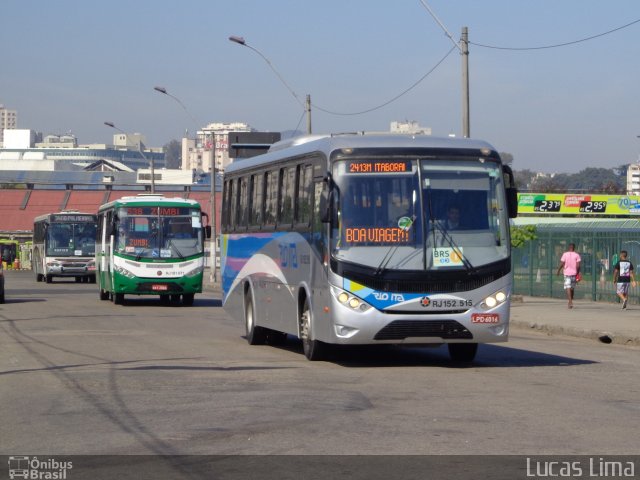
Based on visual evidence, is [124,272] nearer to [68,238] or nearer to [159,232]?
[159,232]

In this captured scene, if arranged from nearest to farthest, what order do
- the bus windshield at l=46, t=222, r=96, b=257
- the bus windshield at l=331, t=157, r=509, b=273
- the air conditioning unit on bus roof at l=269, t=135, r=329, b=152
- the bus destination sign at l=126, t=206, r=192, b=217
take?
1. the bus windshield at l=331, t=157, r=509, b=273
2. the air conditioning unit on bus roof at l=269, t=135, r=329, b=152
3. the bus destination sign at l=126, t=206, r=192, b=217
4. the bus windshield at l=46, t=222, r=96, b=257

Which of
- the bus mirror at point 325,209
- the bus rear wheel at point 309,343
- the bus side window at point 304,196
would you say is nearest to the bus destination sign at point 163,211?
the bus side window at point 304,196

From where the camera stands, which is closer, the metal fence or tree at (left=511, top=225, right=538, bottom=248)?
the metal fence

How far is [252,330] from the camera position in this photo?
1962cm

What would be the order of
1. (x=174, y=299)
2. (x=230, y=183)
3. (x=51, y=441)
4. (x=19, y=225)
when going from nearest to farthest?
(x=51, y=441) → (x=230, y=183) → (x=174, y=299) → (x=19, y=225)

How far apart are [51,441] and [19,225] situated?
3999 inches

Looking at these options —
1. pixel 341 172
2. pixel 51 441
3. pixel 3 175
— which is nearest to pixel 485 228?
pixel 341 172

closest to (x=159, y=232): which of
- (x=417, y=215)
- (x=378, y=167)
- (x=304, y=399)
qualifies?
(x=378, y=167)

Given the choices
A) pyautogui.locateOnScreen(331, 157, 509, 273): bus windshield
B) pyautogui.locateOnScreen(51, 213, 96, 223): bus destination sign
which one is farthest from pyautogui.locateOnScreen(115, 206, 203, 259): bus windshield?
pyautogui.locateOnScreen(51, 213, 96, 223): bus destination sign

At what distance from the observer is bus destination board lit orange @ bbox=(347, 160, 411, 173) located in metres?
15.2

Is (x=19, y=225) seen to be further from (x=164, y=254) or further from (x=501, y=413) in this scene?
(x=501, y=413)

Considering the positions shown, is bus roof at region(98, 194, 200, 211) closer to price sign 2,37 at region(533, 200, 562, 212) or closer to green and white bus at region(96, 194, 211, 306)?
green and white bus at region(96, 194, 211, 306)

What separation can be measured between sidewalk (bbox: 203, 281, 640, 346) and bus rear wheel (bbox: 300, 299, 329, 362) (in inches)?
299

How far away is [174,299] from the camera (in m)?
36.2
